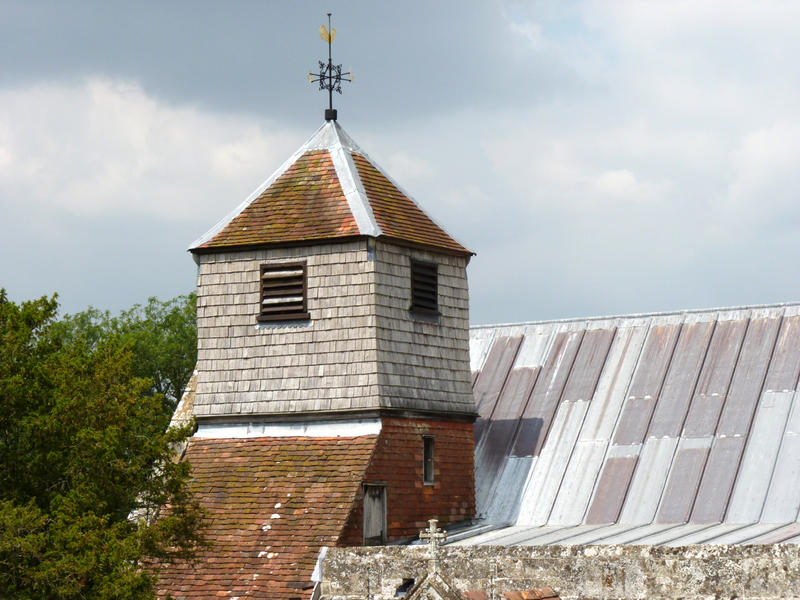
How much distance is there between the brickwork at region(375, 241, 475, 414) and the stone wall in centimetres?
347

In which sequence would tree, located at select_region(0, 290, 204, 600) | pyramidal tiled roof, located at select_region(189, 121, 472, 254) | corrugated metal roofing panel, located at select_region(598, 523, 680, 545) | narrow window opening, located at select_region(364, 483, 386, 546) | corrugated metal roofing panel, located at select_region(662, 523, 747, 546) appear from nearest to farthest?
tree, located at select_region(0, 290, 204, 600)
corrugated metal roofing panel, located at select_region(662, 523, 747, 546)
corrugated metal roofing panel, located at select_region(598, 523, 680, 545)
narrow window opening, located at select_region(364, 483, 386, 546)
pyramidal tiled roof, located at select_region(189, 121, 472, 254)

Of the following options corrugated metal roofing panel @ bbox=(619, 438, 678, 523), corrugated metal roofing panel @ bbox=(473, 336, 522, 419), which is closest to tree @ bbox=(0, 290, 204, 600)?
corrugated metal roofing panel @ bbox=(619, 438, 678, 523)

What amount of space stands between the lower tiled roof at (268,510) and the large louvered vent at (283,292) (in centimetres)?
233

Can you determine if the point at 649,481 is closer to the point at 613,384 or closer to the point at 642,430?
the point at 642,430

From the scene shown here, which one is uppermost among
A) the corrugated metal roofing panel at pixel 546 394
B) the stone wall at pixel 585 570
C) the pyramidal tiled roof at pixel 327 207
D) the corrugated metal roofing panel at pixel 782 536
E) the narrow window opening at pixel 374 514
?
the pyramidal tiled roof at pixel 327 207

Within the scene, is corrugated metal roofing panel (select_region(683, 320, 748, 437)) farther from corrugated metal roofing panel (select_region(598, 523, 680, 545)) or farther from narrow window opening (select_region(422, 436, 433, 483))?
narrow window opening (select_region(422, 436, 433, 483))

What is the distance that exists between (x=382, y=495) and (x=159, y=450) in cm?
440

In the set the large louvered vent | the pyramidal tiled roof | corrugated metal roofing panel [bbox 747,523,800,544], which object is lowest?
corrugated metal roofing panel [bbox 747,523,800,544]

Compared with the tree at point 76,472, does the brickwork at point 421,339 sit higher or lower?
higher

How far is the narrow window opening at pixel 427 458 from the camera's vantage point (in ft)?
85.1

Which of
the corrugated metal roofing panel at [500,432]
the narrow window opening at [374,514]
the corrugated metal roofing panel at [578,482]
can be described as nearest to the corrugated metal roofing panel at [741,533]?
the corrugated metal roofing panel at [578,482]

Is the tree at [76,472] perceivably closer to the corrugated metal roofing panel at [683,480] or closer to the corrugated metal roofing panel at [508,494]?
the corrugated metal roofing panel at [508,494]

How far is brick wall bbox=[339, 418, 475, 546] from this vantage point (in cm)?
2459

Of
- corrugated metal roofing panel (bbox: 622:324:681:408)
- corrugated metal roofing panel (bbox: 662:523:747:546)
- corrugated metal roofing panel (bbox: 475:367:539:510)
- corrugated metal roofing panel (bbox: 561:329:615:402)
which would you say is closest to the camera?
corrugated metal roofing panel (bbox: 662:523:747:546)
